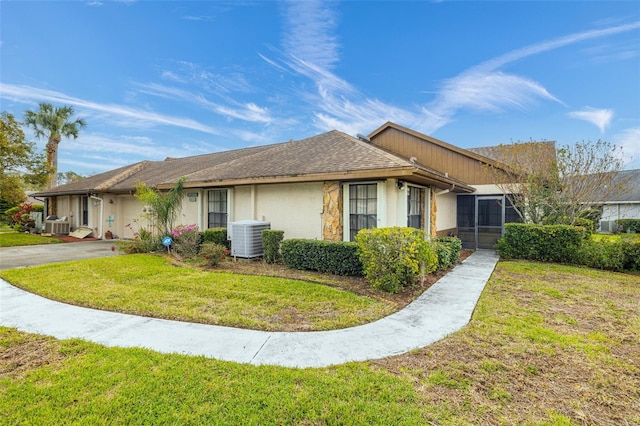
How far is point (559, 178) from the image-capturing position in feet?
38.1

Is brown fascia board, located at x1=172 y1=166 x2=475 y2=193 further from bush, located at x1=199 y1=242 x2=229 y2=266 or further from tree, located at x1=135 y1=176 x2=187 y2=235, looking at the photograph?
bush, located at x1=199 y1=242 x2=229 y2=266

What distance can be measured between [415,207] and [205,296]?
7.12 meters

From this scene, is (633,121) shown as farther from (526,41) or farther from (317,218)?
(317,218)

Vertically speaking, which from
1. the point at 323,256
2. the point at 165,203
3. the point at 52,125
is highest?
the point at 52,125

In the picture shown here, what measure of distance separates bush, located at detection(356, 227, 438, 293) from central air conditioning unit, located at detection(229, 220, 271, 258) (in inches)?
171

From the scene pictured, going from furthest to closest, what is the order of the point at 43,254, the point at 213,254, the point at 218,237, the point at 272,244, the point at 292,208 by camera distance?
the point at 43,254 < the point at 218,237 < the point at 292,208 < the point at 272,244 < the point at 213,254

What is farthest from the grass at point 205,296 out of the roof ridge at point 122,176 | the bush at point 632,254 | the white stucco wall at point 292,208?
the roof ridge at point 122,176

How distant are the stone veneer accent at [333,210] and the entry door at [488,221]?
320 inches

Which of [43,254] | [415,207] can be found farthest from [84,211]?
[415,207]

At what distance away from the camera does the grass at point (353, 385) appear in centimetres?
258

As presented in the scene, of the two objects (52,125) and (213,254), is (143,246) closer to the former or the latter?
(213,254)

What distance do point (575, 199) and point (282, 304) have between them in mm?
11989

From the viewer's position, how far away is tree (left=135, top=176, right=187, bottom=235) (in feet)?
38.7

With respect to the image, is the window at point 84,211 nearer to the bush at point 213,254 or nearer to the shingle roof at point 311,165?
the shingle roof at point 311,165
